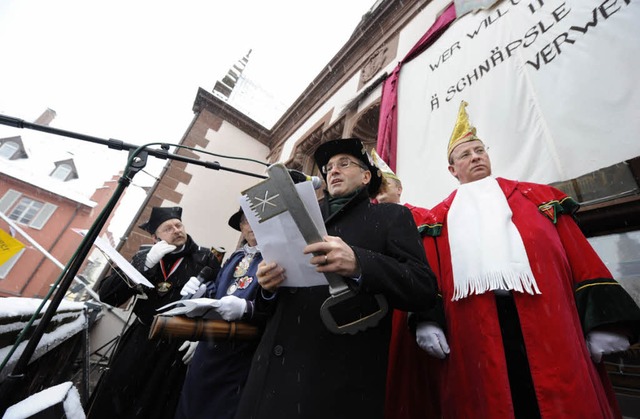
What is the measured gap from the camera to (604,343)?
1048mm

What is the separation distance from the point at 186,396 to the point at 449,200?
1.84 meters

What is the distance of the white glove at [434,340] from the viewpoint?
3.95 ft

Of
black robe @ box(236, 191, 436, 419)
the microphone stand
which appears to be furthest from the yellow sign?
black robe @ box(236, 191, 436, 419)

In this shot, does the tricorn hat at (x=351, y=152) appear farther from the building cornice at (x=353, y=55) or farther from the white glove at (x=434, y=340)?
the building cornice at (x=353, y=55)

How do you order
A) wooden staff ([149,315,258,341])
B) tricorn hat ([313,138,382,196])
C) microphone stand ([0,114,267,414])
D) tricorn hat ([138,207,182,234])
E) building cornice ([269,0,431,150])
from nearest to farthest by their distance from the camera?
1. wooden staff ([149,315,258,341])
2. microphone stand ([0,114,267,414])
3. tricorn hat ([313,138,382,196])
4. tricorn hat ([138,207,182,234])
5. building cornice ([269,0,431,150])

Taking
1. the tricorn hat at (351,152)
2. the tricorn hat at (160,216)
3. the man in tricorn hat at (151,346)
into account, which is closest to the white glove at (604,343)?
the tricorn hat at (351,152)

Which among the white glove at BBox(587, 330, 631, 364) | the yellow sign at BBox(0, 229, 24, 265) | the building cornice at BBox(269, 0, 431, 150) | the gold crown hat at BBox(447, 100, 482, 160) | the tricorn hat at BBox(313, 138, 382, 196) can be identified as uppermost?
the building cornice at BBox(269, 0, 431, 150)

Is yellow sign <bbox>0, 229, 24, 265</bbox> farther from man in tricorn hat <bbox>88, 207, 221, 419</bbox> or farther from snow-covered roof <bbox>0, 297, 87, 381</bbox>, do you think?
man in tricorn hat <bbox>88, 207, 221, 419</bbox>

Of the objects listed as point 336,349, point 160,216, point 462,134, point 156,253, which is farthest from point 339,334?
point 160,216

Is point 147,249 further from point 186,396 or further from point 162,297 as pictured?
point 186,396

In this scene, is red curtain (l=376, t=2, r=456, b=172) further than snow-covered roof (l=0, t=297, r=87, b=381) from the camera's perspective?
Yes

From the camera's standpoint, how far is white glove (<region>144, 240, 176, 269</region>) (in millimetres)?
2281

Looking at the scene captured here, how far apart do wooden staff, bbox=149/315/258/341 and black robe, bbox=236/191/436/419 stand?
0.20 meters

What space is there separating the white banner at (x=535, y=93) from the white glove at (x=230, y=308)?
2.30 m
